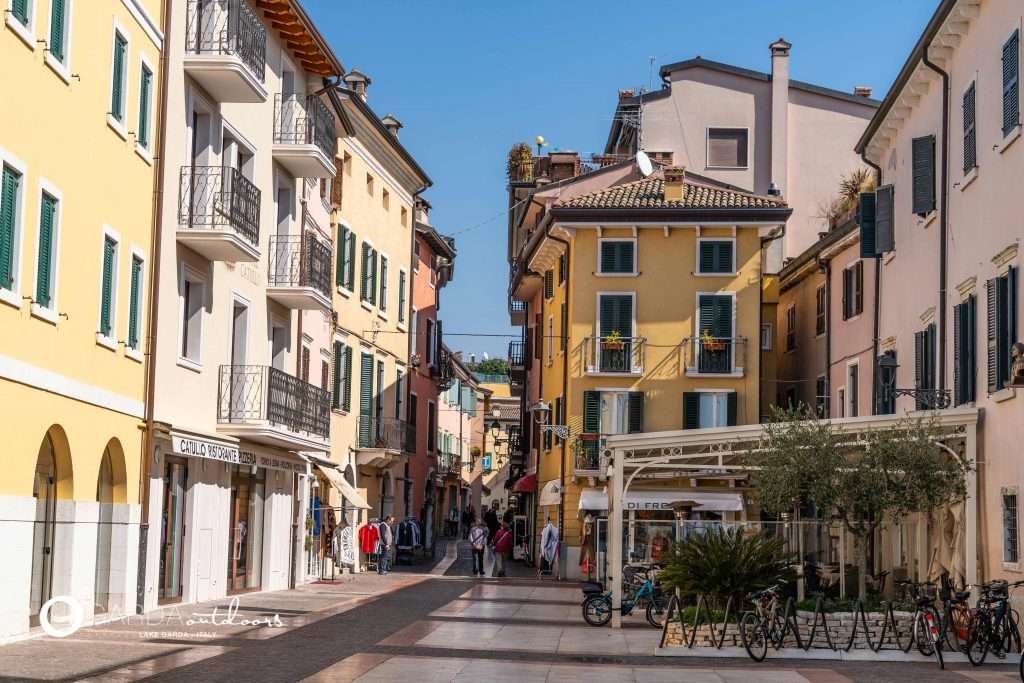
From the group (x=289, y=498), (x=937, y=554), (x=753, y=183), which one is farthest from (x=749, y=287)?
(x=937, y=554)

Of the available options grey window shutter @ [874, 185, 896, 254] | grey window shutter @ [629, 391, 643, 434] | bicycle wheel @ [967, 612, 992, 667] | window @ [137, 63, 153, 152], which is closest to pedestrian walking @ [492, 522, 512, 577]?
grey window shutter @ [629, 391, 643, 434]

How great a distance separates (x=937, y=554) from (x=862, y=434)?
3.01 metres

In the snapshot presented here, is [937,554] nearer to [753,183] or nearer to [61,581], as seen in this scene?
[61,581]

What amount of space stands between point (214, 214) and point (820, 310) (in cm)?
2154

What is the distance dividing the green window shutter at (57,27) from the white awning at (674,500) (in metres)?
24.6

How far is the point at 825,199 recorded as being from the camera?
5222cm

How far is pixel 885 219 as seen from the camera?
31.5 metres

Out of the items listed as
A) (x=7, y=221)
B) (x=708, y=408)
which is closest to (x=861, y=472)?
(x=7, y=221)

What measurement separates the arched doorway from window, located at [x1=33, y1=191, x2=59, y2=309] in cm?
194

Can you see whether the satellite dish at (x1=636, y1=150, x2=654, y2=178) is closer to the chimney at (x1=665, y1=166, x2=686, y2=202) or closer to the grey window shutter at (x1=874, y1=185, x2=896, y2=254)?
the chimney at (x1=665, y1=166, x2=686, y2=202)

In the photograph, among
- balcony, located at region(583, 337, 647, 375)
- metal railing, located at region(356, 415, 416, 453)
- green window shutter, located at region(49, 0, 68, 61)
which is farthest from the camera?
balcony, located at region(583, 337, 647, 375)

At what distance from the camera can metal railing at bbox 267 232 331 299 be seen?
32.1 meters

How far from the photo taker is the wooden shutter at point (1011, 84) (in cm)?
2173

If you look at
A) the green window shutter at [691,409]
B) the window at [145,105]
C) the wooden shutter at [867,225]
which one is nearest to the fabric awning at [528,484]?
the green window shutter at [691,409]
